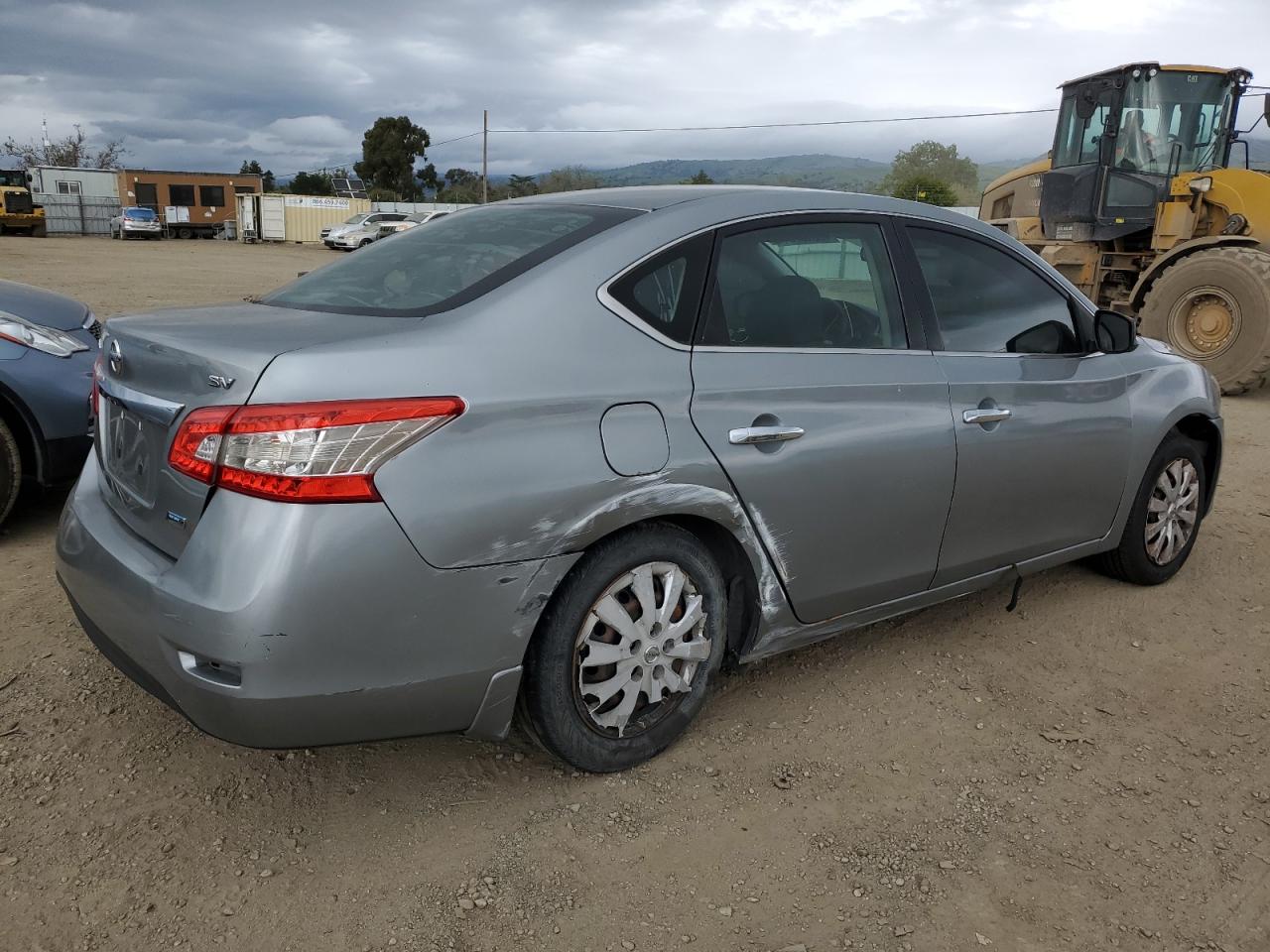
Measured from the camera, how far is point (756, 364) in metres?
2.83

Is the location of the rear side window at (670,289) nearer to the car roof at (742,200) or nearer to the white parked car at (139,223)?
the car roof at (742,200)

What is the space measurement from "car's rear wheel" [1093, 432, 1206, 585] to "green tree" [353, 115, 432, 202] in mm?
67267

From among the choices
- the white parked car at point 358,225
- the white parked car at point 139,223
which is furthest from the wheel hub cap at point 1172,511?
the white parked car at point 139,223

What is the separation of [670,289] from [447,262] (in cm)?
65

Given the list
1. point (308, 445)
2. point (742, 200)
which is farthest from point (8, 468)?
point (742, 200)

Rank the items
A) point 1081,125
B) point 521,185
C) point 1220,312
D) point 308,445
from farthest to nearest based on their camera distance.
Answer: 1. point 521,185
2. point 1081,125
3. point 1220,312
4. point 308,445

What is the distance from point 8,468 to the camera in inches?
171

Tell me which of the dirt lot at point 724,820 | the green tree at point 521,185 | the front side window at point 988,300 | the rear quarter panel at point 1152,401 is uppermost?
the green tree at point 521,185

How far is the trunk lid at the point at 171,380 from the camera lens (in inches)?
89.1

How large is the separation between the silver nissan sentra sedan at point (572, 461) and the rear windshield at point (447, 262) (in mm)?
14

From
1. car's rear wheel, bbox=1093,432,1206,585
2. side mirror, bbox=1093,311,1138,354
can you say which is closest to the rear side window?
side mirror, bbox=1093,311,1138,354

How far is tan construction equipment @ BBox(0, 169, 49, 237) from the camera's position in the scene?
135 ft

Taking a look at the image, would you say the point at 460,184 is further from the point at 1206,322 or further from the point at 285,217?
the point at 1206,322

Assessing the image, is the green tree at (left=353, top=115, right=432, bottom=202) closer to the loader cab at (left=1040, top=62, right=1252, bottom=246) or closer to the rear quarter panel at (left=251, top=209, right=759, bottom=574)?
the loader cab at (left=1040, top=62, right=1252, bottom=246)
